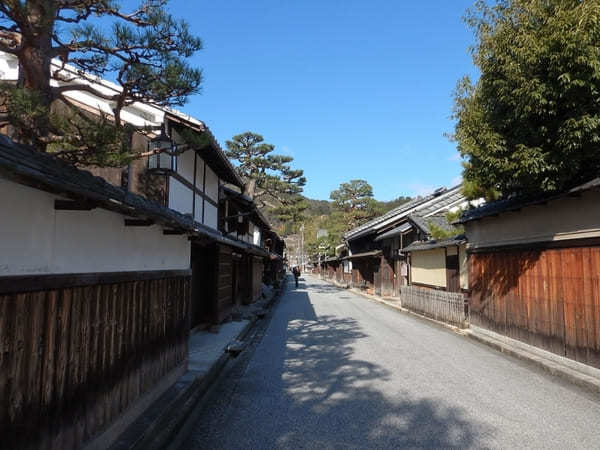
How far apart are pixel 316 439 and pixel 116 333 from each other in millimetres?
2852

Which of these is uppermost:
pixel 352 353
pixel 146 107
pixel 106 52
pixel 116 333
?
pixel 146 107

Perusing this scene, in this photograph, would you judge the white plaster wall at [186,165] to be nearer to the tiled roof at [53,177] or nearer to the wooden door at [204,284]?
the wooden door at [204,284]

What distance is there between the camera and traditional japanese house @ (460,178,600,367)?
802cm

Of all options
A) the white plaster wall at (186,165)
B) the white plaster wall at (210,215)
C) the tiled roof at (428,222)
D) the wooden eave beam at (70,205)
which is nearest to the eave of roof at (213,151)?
the white plaster wall at (186,165)

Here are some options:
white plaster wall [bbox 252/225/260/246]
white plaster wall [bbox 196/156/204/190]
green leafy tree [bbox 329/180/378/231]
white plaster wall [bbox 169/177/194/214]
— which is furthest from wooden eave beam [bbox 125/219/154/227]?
green leafy tree [bbox 329/180/378/231]

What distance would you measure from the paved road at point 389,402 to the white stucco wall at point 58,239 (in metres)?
2.53

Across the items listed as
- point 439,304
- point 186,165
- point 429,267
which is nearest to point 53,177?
point 186,165

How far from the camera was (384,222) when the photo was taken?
28.7m

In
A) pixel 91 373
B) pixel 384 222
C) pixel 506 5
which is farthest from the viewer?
pixel 384 222

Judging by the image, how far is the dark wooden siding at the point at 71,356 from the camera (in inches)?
125

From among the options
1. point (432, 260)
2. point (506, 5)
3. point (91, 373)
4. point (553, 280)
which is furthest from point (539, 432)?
point (432, 260)

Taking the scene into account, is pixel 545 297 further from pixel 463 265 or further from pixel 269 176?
pixel 269 176

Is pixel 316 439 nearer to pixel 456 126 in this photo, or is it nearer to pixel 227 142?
pixel 456 126

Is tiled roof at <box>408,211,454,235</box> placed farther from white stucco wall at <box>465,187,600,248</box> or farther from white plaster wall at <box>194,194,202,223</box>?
white plaster wall at <box>194,194,202,223</box>
